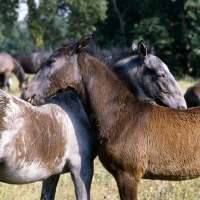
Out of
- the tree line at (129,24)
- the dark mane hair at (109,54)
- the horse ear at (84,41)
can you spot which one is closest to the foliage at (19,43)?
the tree line at (129,24)

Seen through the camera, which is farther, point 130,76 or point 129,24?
point 129,24

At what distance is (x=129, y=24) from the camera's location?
3641 centimetres

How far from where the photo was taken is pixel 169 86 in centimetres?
505

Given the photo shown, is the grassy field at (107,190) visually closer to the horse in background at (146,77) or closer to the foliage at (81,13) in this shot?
the horse in background at (146,77)

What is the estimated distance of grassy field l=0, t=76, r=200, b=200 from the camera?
227 inches

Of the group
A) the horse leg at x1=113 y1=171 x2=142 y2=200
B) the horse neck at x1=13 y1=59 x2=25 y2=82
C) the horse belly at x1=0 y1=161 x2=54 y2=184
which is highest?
the horse belly at x1=0 y1=161 x2=54 y2=184

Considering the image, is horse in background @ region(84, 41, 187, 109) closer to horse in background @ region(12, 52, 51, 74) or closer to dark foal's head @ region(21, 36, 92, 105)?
dark foal's head @ region(21, 36, 92, 105)

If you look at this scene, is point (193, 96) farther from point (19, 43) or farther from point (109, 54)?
point (19, 43)

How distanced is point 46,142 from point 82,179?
0.57 meters

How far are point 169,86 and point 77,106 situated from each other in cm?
109

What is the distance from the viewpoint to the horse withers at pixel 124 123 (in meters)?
4.45

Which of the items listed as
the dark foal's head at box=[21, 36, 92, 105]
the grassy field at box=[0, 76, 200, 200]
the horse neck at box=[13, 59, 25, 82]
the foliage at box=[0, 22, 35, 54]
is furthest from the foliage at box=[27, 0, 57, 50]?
the foliage at box=[0, 22, 35, 54]

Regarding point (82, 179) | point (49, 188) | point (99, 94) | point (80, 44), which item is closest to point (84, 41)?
point (80, 44)

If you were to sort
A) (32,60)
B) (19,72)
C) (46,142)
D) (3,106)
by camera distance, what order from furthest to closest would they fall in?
(32,60) < (19,72) < (46,142) < (3,106)
